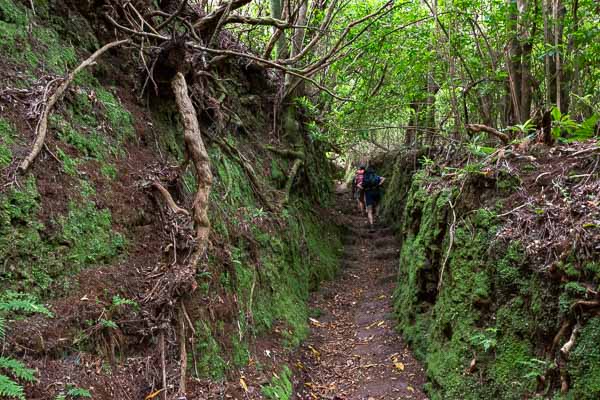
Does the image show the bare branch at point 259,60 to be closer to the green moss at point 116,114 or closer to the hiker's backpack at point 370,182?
the green moss at point 116,114

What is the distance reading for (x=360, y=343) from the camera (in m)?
6.29

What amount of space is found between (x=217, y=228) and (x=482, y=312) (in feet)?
10.7

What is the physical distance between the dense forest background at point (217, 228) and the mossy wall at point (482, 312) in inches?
0.9

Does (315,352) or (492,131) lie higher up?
(492,131)

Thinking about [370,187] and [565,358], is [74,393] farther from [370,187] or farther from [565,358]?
[370,187]

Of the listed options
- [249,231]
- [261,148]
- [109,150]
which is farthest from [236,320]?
[261,148]

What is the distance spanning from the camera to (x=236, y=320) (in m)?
4.63

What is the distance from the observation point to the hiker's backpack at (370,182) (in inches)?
469

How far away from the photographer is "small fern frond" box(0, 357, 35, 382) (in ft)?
7.11

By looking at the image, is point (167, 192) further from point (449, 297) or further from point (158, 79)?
point (449, 297)

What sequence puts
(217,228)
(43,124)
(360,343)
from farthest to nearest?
(360,343) < (217,228) < (43,124)

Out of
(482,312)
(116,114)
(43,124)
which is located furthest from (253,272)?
(43,124)

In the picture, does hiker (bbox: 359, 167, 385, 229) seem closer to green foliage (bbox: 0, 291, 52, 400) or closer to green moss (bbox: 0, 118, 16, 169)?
green moss (bbox: 0, 118, 16, 169)

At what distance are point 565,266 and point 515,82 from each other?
175 inches
